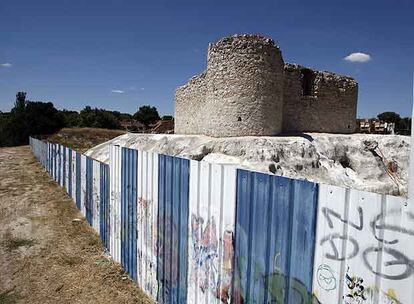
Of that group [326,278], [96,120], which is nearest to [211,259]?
[326,278]

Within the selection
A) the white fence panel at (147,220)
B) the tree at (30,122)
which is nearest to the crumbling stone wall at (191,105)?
Answer: the white fence panel at (147,220)

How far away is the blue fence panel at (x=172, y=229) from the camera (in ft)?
11.8

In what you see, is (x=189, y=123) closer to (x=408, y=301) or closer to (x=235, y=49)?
(x=235, y=49)

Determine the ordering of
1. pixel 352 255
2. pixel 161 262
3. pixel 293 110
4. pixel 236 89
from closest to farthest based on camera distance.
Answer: pixel 352 255 < pixel 161 262 < pixel 236 89 < pixel 293 110

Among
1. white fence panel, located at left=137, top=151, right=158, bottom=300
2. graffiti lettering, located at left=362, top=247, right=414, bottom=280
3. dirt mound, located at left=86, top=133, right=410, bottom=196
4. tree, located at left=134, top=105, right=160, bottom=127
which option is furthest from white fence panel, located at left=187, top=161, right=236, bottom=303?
tree, located at left=134, top=105, right=160, bottom=127

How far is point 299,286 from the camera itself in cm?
226

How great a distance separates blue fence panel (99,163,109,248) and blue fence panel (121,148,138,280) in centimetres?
95

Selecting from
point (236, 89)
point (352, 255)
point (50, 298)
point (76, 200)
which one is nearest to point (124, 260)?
point (50, 298)

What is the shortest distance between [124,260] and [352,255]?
4.12 m

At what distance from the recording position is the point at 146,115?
70.8 meters

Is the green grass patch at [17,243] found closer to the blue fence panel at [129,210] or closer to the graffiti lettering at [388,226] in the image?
the blue fence panel at [129,210]

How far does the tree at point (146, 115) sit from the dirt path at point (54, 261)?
62131 mm

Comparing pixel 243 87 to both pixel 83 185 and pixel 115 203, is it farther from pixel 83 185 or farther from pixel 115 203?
pixel 115 203

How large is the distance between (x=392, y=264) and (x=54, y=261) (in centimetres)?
533
